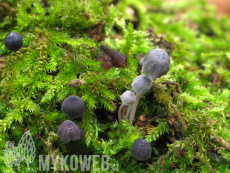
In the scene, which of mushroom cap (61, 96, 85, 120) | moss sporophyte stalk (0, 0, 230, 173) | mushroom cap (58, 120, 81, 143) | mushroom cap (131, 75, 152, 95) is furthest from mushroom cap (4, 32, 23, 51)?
mushroom cap (131, 75, 152, 95)

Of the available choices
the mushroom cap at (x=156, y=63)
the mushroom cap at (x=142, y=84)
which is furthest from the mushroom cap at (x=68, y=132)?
the mushroom cap at (x=156, y=63)

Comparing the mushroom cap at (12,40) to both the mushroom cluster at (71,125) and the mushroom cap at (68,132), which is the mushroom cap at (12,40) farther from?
the mushroom cap at (68,132)

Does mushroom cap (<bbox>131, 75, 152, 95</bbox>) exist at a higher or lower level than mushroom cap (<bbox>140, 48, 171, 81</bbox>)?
lower

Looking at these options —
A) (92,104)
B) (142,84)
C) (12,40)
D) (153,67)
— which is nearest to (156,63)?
(153,67)

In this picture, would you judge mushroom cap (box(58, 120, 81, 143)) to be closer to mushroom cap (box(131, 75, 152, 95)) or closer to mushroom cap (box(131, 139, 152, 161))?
mushroom cap (box(131, 139, 152, 161))

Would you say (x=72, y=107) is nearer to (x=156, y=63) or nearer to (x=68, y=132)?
(x=68, y=132)

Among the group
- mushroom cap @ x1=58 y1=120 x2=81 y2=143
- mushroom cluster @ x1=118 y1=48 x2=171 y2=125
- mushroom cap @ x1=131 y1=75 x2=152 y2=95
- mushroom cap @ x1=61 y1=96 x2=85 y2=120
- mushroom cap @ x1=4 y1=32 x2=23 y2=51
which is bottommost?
mushroom cap @ x1=58 y1=120 x2=81 y2=143

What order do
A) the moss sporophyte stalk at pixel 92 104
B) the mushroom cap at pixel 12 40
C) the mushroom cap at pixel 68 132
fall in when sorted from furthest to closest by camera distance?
1. the mushroom cap at pixel 12 40
2. the moss sporophyte stalk at pixel 92 104
3. the mushroom cap at pixel 68 132

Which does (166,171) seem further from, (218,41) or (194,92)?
(218,41)
